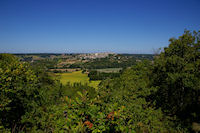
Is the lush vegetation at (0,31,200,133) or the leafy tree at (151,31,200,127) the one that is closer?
the lush vegetation at (0,31,200,133)

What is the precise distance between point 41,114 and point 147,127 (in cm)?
894

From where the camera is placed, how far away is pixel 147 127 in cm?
1068

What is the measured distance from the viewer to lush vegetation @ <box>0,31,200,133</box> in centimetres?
339

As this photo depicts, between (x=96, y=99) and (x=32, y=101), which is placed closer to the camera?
(x=96, y=99)

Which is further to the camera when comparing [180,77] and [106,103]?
[180,77]

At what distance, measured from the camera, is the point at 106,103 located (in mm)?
4578

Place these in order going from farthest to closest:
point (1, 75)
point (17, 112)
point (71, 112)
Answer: point (17, 112), point (1, 75), point (71, 112)

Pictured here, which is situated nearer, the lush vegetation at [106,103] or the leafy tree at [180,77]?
the lush vegetation at [106,103]

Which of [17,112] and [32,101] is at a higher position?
[32,101]

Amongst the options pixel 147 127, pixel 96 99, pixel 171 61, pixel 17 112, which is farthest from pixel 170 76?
pixel 17 112

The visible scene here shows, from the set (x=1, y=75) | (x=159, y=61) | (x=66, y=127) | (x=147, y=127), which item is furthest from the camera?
(x=159, y=61)

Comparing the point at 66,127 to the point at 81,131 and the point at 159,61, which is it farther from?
the point at 159,61

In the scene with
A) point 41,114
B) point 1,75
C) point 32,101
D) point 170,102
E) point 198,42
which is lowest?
point 170,102

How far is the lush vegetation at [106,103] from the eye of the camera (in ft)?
11.1
